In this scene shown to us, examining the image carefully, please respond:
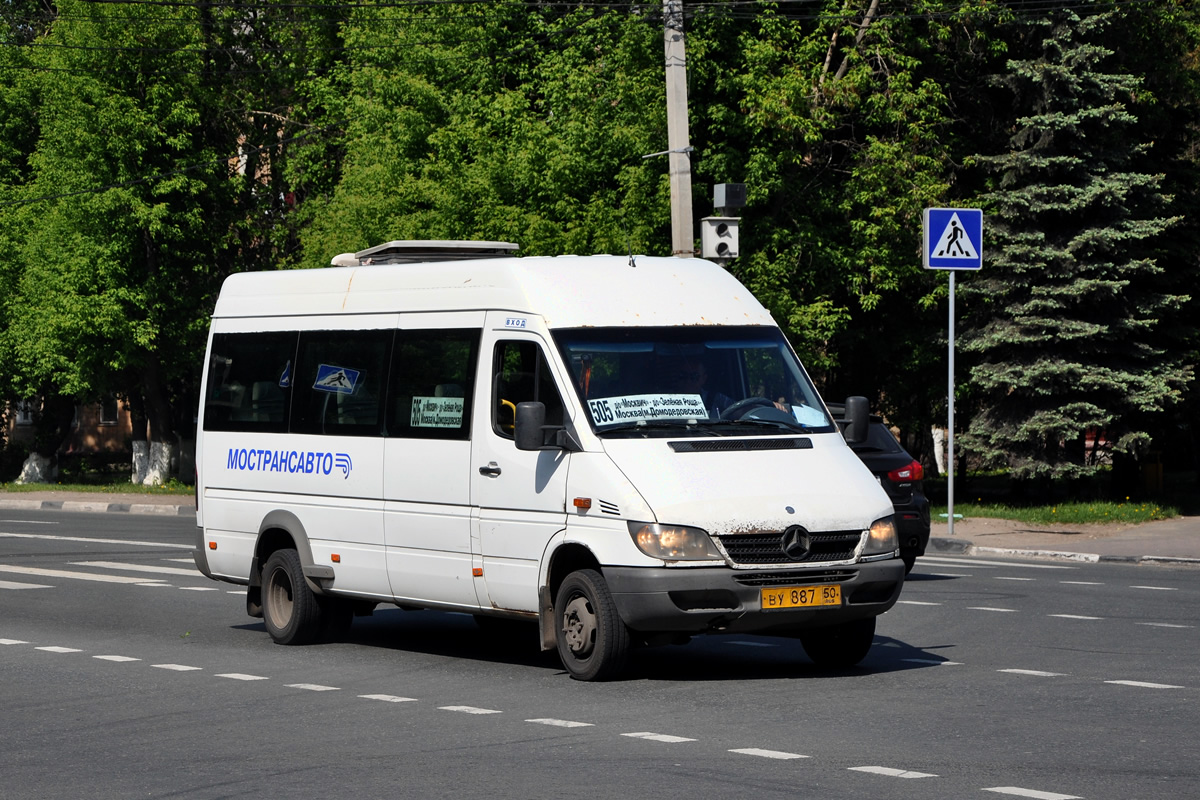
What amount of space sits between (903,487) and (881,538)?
21.0 ft

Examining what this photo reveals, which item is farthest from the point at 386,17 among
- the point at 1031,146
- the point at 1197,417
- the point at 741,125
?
the point at 1197,417

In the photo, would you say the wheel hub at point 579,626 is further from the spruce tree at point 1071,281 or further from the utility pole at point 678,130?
the spruce tree at point 1071,281

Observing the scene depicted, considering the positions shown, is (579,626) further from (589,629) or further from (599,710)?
(599,710)

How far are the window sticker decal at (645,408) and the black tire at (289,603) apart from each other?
311 cm

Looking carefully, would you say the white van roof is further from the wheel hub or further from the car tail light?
the car tail light

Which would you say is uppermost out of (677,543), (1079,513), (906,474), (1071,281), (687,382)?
(1071,281)

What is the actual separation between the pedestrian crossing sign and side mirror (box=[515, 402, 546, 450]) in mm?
12789

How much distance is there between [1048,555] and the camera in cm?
2052

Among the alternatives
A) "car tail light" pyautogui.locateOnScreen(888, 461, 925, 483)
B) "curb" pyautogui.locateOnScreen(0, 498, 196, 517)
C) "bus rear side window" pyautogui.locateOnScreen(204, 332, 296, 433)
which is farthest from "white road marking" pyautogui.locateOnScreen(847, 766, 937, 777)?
Result: "curb" pyautogui.locateOnScreen(0, 498, 196, 517)

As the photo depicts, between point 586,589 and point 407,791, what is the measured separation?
10.5 feet

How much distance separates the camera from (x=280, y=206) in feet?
143

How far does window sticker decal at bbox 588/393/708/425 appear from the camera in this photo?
10.6 meters

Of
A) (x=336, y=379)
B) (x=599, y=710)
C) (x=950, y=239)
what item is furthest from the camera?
(x=950, y=239)

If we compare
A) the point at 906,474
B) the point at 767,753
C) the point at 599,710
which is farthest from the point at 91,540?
the point at 767,753
